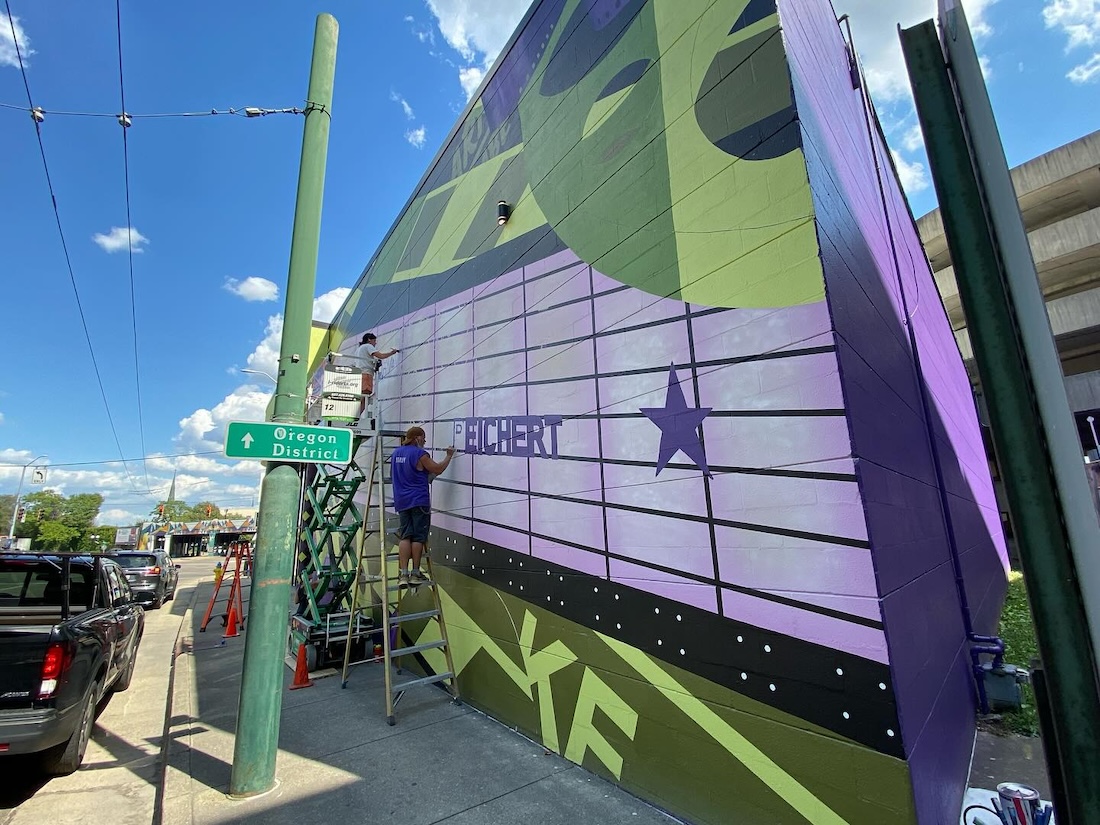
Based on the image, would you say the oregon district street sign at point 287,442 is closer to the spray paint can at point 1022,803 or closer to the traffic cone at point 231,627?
the spray paint can at point 1022,803

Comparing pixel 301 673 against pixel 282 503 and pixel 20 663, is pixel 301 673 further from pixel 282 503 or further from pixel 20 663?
pixel 282 503

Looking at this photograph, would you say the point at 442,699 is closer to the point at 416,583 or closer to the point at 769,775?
the point at 416,583

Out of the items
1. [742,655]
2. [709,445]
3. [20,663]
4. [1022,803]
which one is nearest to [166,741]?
[20,663]

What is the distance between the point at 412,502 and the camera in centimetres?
572

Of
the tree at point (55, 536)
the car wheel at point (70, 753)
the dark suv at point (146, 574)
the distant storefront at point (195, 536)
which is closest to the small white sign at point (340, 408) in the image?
the car wheel at point (70, 753)

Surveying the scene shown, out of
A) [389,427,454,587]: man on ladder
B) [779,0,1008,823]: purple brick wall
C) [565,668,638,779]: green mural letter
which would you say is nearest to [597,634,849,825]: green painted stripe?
[565,668,638,779]: green mural letter

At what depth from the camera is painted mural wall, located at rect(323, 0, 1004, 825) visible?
8.09 ft

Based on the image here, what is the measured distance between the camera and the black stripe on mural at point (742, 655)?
2.28 metres

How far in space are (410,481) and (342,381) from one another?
4.29 ft

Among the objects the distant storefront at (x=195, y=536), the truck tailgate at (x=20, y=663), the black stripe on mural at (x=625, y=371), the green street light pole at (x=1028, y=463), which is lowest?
the distant storefront at (x=195, y=536)

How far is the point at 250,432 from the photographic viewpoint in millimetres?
3752

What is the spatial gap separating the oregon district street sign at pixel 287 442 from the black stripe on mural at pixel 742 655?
1811 mm

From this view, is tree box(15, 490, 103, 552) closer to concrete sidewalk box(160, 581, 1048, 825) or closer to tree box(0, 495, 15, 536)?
tree box(0, 495, 15, 536)

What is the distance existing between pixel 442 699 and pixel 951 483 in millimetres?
5672
